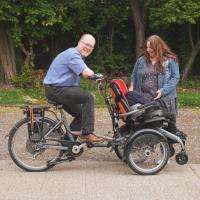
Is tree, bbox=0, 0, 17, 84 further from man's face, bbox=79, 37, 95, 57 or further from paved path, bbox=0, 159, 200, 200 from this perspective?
man's face, bbox=79, 37, 95, 57

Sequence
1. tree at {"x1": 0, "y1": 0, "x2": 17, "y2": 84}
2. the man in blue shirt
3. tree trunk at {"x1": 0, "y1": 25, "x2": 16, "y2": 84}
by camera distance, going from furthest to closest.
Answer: tree trunk at {"x1": 0, "y1": 25, "x2": 16, "y2": 84}
tree at {"x1": 0, "y1": 0, "x2": 17, "y2": 84}
the man in blue shirt

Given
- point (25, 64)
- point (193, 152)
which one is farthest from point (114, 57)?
point (193, 152)

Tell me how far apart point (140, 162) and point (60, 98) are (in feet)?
3.97

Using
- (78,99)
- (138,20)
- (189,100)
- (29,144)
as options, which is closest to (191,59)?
(138,20)

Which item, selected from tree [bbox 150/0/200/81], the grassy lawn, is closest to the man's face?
the grassy lawn

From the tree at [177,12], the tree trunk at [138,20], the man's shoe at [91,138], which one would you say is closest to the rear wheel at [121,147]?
the man's shoe at [91,138]

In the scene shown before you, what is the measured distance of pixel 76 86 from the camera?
7.23m

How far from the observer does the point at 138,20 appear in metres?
16.6

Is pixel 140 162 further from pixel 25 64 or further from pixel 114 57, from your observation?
pixel 114 57

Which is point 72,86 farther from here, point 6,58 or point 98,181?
point 6,58

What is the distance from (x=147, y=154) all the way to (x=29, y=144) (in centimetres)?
140

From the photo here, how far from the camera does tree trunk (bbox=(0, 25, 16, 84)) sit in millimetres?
15773

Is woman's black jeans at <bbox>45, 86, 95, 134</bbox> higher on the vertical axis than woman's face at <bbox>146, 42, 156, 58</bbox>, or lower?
lower

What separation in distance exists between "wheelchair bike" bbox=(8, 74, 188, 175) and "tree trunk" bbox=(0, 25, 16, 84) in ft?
28.1
